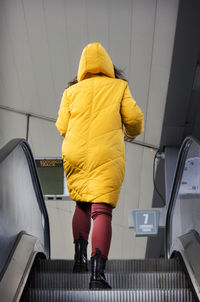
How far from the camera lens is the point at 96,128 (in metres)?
3.10

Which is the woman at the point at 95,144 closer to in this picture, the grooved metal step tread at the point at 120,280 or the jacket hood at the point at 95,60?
the jacket hood at the point at 95,60

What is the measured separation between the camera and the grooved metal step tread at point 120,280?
284 cm

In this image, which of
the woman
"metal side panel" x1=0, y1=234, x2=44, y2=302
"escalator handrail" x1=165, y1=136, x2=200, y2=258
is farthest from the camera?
"escalator handrail" x1=165, y1=136, x2=200, y2=258

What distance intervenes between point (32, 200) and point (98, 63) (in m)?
1.31

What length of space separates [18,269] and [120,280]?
740 millimetres

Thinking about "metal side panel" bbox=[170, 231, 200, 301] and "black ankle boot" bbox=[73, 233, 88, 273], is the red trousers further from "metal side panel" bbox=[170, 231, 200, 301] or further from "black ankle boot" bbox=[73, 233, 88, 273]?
"metal side panel" bbox=[170, 231, 200, 301]

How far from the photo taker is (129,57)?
5945mm

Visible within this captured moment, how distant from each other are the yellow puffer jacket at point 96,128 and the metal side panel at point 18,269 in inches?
18.2

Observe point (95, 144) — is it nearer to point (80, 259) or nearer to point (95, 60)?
A: point (95, 60)

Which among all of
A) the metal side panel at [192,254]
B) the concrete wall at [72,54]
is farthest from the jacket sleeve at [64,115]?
the concrete wall at [72,54]

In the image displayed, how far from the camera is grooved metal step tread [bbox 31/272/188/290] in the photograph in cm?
284

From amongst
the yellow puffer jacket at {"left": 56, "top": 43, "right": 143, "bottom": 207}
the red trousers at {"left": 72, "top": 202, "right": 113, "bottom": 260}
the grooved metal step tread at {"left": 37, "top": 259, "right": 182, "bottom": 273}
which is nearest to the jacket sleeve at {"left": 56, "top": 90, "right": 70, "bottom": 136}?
the yellow puffer jacket at {"left": 56, "top": 43, "right": 143, "bottom": 207}

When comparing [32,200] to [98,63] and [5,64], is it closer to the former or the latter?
[98,63]

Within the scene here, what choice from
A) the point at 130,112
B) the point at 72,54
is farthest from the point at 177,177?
the point at 72,54
